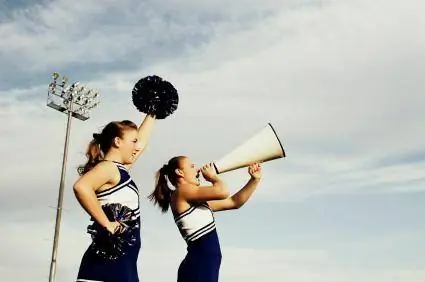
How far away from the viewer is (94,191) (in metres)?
4.54

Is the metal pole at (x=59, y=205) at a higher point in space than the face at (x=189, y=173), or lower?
higher

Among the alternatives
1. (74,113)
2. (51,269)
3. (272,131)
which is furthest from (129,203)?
(74,113)

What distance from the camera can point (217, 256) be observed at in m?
5.91

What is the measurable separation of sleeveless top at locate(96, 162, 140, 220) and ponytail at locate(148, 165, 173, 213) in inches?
53.2

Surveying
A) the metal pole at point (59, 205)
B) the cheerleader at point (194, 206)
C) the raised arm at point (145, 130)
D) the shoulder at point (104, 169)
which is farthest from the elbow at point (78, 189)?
the metal pole at point (59, 205)

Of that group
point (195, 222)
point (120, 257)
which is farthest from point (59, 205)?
point (120, 257)

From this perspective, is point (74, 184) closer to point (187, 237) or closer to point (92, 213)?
point (92, 213)

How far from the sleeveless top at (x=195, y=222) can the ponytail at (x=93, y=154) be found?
53.9 inches

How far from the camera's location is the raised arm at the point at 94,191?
4371 millimetres

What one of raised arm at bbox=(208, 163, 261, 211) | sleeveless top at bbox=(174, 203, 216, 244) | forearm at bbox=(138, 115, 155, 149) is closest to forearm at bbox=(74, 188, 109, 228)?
forearm at bbox=(138, 115, 155, 149)

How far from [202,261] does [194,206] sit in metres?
0.52

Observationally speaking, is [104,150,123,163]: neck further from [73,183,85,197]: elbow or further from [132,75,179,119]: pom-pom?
[132,75,179,119]: pom-pom

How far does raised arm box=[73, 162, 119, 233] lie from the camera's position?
A: 4371 millimetres

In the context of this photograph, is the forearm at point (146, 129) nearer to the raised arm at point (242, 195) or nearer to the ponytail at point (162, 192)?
the ponytail at point (162, 192)
